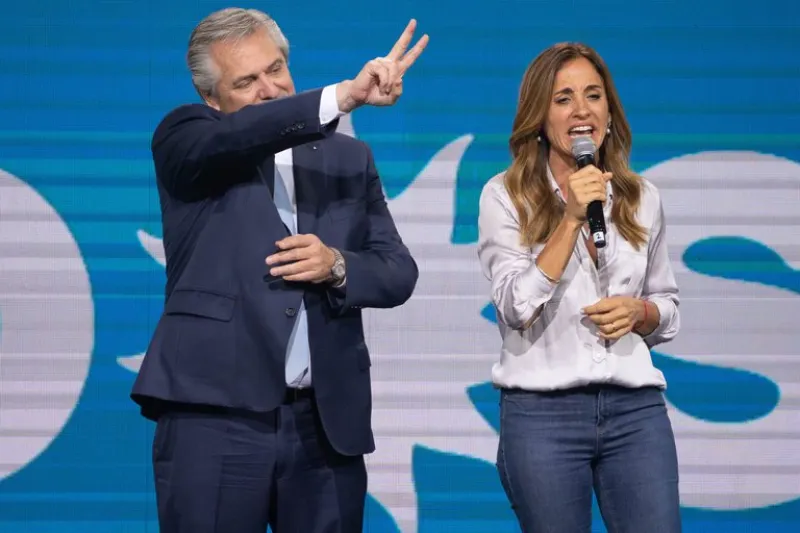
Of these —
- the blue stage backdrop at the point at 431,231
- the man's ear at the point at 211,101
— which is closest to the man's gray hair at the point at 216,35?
the man's ear at the point at 211,101

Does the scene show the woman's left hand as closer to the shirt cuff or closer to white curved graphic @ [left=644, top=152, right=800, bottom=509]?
the shirt cuff

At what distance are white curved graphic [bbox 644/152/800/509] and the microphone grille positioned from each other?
1429 mm

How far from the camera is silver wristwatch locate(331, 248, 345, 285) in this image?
2242 mm

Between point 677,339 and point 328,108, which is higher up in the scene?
point 328,108

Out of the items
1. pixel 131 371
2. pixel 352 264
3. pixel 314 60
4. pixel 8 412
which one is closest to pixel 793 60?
pixel 314 60

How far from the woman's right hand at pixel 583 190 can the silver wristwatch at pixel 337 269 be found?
477 millimetres

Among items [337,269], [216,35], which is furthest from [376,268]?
[216,35]

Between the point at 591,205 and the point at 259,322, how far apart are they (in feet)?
2.30

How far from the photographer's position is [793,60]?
3803 millimetres

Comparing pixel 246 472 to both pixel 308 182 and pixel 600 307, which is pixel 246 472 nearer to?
pixel 308 182

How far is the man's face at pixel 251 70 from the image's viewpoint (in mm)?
2355

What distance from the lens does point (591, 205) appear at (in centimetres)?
228

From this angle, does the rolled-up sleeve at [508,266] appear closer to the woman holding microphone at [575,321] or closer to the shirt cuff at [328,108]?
the woman holding microphone at [575,321]

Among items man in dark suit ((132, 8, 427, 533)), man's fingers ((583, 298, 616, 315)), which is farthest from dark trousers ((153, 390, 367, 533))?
man's fingers ((583, 298, 616, 315))
